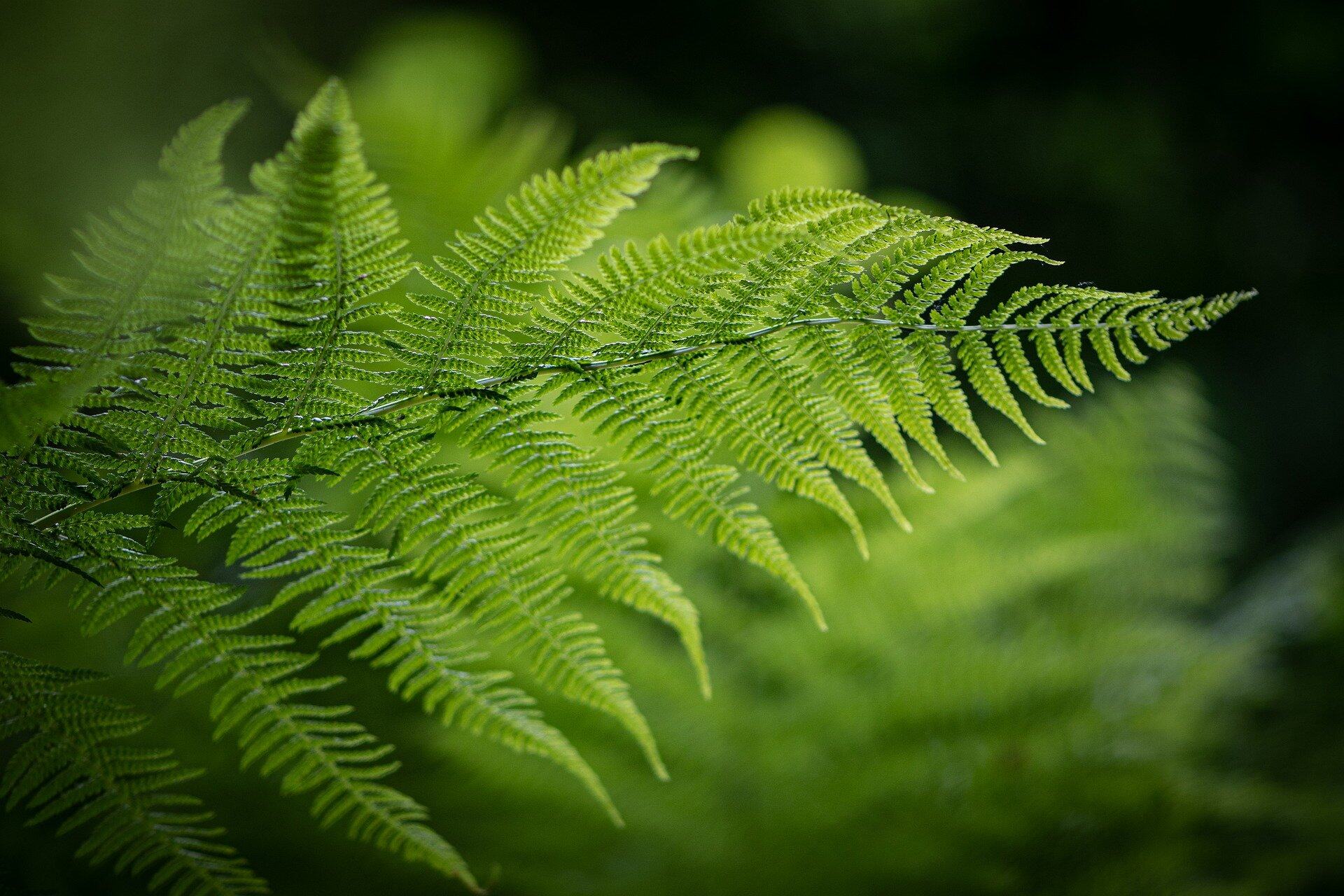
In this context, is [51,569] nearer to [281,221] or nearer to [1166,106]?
[281,221]

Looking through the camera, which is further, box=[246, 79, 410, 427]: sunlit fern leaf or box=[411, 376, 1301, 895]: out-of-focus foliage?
box=[411, 376, 1301, 895]: out-of-focus foliage

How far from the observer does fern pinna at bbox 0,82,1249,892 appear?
1.58 feet

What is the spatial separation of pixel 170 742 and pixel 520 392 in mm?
885

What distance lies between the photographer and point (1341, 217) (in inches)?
153

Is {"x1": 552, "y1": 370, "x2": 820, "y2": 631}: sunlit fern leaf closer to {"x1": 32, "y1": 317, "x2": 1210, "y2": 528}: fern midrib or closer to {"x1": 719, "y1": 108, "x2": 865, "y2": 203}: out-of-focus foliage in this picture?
{"x1": 32, "y1": 317, "x2": 1210, "y2": 528}: fern midrib

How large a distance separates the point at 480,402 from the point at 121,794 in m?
0.33

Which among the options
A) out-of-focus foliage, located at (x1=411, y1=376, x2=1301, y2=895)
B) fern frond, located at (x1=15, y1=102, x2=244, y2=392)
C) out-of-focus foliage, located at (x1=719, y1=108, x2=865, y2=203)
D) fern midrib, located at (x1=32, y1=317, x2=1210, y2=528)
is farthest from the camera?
out-of-focus foliage, located at (x1=719, y1=108, x2=865, y2=203)

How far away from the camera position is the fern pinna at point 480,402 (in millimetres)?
480

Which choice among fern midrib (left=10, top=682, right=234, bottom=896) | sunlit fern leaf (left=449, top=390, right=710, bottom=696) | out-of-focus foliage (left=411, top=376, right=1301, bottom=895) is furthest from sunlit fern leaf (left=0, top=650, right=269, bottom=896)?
out-of-focus foliage (left=411, top=376, right=1301, bottom=895)

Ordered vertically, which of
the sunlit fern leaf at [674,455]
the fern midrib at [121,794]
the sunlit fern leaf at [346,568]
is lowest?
the fern midrib at [121,794]

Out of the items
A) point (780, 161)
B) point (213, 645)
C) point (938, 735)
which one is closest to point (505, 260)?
point (213, 645)

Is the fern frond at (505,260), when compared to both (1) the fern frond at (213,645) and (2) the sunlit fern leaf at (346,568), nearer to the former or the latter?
(2) the sunlit fern leaf at (346,568)

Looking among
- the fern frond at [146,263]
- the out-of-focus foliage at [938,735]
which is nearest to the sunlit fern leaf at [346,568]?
the fern frond at [146,263]

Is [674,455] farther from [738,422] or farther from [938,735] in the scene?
[938,735]
